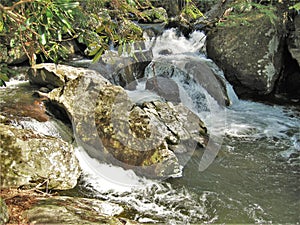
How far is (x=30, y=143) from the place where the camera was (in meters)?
3.89

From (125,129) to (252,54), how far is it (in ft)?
16.8

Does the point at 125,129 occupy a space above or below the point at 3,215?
below

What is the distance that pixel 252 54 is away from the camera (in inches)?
321

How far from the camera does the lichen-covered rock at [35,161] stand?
3.58 meters

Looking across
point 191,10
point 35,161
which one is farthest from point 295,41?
point 35,161

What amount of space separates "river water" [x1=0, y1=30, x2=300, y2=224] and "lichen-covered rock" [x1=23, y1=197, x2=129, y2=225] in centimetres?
78

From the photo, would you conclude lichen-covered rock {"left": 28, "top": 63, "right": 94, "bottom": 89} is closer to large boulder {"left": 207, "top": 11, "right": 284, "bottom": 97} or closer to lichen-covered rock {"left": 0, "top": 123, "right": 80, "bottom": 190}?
lichen-covered rock {"left": 0, "top": 123, "right": 80, "bottom": 190}

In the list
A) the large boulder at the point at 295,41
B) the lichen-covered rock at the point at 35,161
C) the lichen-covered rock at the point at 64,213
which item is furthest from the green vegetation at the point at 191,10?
the large boulder at the point at 295,41

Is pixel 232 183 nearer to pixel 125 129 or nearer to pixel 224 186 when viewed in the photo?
pixel 224 186

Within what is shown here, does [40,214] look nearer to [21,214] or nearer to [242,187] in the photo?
[21,214]

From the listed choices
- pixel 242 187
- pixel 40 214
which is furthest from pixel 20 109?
pixel 242 187

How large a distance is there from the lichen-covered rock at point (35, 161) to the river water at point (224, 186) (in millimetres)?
314

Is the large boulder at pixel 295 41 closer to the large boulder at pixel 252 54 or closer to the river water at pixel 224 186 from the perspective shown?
the large boulder at pixel 252 54

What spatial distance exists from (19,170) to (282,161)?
438 centimetres
